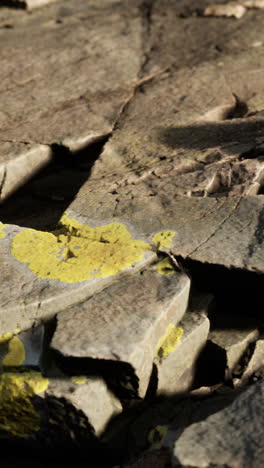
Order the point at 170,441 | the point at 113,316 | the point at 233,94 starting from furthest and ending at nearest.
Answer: the point at 233,94 < the point at 113,316 < the point at 170,441

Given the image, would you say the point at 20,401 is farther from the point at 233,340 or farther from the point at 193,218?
the point at 193,218

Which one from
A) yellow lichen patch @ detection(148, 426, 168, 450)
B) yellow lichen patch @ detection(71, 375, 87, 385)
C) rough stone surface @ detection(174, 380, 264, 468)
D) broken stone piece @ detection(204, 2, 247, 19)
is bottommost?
yellow lichen patch @ detection(148, 426, 168, 450)

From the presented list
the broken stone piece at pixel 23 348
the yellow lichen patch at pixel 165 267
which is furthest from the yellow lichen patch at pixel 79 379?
the yellow lichen patch at pixel 165 267

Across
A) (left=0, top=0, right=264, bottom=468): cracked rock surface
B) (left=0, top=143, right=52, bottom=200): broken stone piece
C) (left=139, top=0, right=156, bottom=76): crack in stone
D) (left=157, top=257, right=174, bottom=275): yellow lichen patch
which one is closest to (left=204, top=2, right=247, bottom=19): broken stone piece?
(left=139, top=0, right=156, bottom=76): crack in stone

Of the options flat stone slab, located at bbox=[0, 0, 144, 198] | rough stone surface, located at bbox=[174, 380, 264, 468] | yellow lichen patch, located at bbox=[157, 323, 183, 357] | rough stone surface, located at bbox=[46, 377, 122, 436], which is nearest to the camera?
rough stone surface, located at bbox=[174, 380, 264, 468]

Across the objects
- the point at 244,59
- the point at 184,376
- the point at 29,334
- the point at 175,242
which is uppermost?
the point at 244,59

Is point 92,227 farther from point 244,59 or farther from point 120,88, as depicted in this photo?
point 244,59

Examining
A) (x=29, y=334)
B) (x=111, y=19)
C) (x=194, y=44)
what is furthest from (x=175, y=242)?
(x=111, y=19)

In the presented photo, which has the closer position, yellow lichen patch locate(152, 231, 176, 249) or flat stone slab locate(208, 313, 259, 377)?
flat stone slab locate(208, 313, 259, 377)

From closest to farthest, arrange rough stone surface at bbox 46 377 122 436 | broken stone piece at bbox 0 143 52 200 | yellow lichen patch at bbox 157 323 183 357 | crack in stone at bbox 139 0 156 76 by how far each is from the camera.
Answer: rough stone surface at bbox 46 377 122 436 < yellow lichen patch at bbox 157 323 183 357 < broken stone piece at bbox 0 143 52 200 < crack in stone at bbox 139 0 156 76

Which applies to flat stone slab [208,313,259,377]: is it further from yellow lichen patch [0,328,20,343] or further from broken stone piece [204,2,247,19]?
broken stone piece [204,2,247,19]
